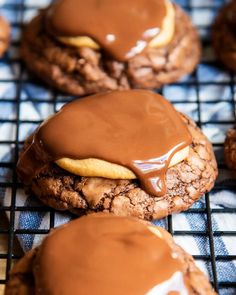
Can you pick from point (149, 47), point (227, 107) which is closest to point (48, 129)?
point (149, 47)

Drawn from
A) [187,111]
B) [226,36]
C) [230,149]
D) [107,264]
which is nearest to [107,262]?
[107,264]

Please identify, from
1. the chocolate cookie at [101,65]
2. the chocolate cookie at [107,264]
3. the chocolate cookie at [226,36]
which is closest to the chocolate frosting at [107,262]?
the chocolate cookie at [107,264]

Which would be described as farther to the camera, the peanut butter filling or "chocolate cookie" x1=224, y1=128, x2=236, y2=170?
"chocolate cookie" x1=224, y1=128, x2=236, y2=170

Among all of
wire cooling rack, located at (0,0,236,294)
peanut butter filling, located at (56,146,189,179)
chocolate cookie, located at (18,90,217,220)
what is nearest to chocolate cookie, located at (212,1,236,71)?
wire cooling rack, located at (0,0,236,294)

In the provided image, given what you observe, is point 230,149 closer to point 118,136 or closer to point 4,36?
point 118,136

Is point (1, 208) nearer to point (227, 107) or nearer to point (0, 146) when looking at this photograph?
point (0, 146)

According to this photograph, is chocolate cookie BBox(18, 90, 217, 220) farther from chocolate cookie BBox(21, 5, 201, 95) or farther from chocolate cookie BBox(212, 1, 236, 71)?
chocolate cookie BBox(212, 1, 236, 71)
